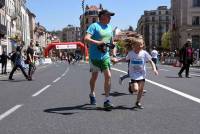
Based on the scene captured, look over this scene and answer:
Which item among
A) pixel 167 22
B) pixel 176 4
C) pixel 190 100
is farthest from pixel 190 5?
pixel 167 22

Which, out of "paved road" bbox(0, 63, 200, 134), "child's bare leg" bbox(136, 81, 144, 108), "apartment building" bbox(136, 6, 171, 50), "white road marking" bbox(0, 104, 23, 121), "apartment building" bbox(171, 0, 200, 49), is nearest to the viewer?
"paved road" bbox(0, 63, 200, 134)

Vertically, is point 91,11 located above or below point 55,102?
above

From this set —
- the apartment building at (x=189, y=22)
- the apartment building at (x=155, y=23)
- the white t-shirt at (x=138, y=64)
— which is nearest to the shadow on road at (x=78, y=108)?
the white t-shirt at (x=138, y=64)

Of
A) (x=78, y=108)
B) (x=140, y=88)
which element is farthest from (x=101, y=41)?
(x=78, y=108)

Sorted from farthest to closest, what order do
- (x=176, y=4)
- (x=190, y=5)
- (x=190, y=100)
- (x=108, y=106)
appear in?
(x=176, y=4) → (x=190, y=5) → (x=190, y=100) → (x=108, y=106)

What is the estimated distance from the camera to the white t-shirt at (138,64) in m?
9.98

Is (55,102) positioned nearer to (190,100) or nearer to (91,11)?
(190,100)

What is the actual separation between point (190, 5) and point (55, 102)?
83531 millimetres

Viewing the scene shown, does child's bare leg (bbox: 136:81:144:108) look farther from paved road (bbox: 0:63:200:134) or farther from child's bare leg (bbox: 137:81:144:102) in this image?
paved road (bbox: 0:63:200:134)

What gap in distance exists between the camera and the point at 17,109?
33.0ft

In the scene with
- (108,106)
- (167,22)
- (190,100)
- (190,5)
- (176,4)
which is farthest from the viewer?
(167,22)

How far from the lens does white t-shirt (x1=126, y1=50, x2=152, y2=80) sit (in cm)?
998

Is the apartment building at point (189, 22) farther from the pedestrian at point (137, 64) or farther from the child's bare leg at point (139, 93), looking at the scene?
the child's bare leg at point (139, 93)

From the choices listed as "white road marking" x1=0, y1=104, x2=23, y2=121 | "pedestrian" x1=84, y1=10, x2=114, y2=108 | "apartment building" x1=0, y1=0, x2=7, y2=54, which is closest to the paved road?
"white road marking" x1=0, y1=104, x2=23, y2=121
